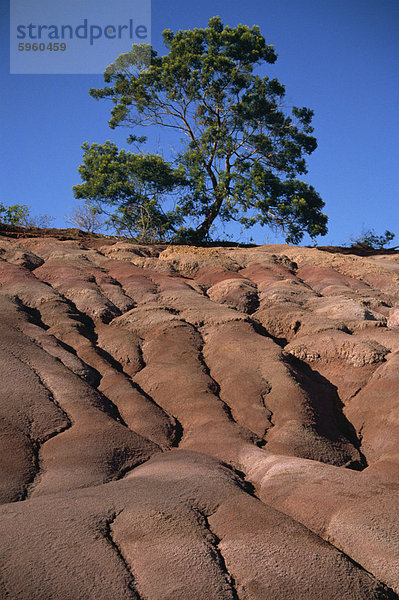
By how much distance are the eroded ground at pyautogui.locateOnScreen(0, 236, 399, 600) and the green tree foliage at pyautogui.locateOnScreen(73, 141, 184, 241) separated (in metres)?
9.05

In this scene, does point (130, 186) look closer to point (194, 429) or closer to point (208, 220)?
point (208, 220)

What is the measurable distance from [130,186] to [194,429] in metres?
20.5

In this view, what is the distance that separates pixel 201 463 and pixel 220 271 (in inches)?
464

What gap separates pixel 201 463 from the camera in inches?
265

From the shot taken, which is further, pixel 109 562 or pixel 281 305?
pixel 281 305

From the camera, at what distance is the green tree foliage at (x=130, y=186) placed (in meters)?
27.4

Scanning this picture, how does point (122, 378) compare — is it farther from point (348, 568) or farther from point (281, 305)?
point (348, 568)

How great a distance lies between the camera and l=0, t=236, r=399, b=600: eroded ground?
4316mm

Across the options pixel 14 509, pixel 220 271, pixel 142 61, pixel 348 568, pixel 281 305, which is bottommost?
pixel 348 568

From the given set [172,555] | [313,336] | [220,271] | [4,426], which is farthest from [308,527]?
[220,271]

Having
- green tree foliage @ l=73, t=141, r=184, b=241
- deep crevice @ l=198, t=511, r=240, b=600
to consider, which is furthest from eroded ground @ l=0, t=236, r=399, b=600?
green tree foliage @ l=73, t=141, r=184, b=241

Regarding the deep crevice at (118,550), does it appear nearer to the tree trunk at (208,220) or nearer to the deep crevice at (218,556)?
the deep crevice at (218,556)

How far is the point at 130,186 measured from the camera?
27.5m

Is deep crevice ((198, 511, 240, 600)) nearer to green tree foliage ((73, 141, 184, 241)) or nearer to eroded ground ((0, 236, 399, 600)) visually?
eroded ground ((0, 236, 399, 600))
